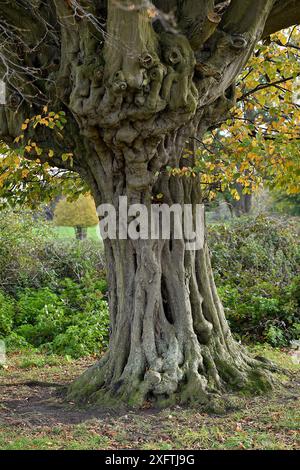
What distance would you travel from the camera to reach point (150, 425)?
6.69 meters

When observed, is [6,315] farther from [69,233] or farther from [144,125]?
[69,233]

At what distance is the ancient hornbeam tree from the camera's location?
6922 mm

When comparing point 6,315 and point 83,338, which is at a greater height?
point 6,315

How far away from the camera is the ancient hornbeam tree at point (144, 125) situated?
692cm

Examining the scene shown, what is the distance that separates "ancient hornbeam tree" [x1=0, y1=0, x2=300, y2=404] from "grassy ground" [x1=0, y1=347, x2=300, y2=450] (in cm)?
35

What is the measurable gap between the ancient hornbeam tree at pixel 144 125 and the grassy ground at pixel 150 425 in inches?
13.7

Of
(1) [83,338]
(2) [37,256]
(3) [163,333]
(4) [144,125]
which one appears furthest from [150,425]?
(2) [37,256]

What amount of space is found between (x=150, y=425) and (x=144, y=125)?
3.24m

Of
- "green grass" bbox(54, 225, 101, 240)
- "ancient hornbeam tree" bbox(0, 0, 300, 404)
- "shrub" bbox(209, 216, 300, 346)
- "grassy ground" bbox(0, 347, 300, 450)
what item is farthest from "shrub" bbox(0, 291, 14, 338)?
"ancient hornbeam tree" bbox(0, 0, 300, 404)

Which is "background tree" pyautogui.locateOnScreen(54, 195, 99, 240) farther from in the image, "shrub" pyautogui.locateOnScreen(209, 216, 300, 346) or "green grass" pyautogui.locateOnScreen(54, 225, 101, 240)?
"shrub" pyautogui.locateOnScreen(209, 216, 300, 346)

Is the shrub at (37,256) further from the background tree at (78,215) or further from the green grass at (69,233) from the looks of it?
the background tree at (78,215)

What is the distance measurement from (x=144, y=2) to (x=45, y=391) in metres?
5.46

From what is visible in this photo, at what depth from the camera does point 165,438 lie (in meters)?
6.27
